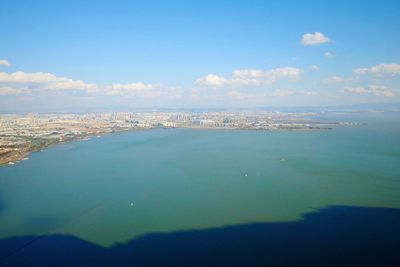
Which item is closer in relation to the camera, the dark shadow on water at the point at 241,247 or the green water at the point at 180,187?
the dark shadow on water at the point at 241,247

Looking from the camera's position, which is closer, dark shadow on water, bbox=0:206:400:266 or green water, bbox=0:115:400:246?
dark shadow on water, bbox=0:206:400:266

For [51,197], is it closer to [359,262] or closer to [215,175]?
[215,175]

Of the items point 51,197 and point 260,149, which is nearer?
point 51,197

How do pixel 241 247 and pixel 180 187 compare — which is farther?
pixel 180 187

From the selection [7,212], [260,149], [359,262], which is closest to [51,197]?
[7,212]
